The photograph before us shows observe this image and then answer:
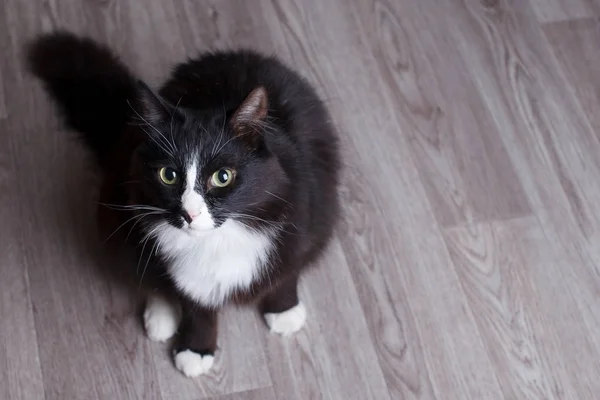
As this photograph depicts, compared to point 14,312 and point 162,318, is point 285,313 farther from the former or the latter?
point 14,312

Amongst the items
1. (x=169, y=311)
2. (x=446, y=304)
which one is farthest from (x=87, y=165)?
(x=446, y=304)

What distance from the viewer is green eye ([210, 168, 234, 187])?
3.61ft

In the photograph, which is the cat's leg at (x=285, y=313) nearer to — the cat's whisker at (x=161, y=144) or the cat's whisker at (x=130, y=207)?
the cat's whisker at (x=130, y=207)

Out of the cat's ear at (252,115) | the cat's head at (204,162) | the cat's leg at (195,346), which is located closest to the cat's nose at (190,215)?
the cat's head at (204,162)

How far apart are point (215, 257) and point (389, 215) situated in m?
0.57

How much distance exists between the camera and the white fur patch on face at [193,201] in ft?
→ 3.56

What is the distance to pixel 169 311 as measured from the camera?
1487mm

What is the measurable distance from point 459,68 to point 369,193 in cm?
44

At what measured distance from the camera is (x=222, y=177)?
3.62 feet

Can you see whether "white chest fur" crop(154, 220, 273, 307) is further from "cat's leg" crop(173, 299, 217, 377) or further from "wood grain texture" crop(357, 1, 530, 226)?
"wood grain texture" crop(357, 1, 530, 226)

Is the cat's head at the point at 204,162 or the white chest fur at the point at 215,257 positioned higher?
the cat's head at the point at 204,162

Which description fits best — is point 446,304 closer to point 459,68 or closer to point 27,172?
point 459,68

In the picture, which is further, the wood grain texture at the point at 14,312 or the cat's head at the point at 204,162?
the wood grain texture at the point at 14,312

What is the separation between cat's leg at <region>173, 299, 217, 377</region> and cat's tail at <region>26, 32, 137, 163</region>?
14.8 inches
